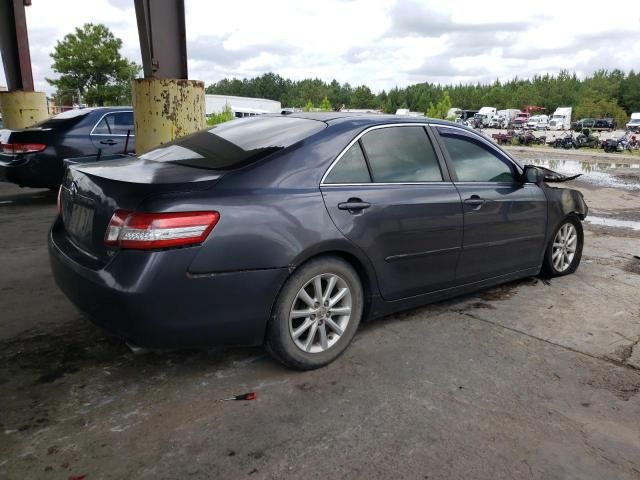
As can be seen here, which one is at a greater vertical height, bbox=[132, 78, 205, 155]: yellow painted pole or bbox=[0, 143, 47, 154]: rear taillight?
bbox=[132, 78, 205, 155]: yellow painted pole

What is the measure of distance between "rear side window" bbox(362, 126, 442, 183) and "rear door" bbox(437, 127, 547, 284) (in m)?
0.20

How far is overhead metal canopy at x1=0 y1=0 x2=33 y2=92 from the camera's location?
13.0m

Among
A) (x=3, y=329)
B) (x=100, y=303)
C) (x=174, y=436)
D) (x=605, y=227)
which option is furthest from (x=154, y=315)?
(x=605, y=227)

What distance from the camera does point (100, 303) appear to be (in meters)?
2.74

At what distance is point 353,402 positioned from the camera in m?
2.85

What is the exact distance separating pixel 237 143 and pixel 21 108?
11.7 meters

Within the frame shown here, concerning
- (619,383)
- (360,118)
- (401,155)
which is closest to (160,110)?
(360,118)

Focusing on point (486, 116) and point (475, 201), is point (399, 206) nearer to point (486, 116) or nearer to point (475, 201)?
point (475, 201)

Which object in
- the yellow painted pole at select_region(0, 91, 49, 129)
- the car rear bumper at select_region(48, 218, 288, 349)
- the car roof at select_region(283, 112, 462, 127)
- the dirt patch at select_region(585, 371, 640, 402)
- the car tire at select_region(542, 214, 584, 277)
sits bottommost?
the dirt patch at select_region(585, 371, 640, 402)

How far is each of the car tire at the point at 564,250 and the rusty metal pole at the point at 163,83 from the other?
408 centimetres

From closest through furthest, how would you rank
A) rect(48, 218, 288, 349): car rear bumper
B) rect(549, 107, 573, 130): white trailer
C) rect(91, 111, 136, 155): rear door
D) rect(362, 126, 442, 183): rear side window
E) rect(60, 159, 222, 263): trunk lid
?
rect(48, 218, 288, 349): car rear bumper < rect(60, 159, 222, 263): trunk lid < rect(362, 126, 442, 183): rear side window < rect(91, 111, 136, 155): rear door < rect(549, 107, 573, 130): white trailer

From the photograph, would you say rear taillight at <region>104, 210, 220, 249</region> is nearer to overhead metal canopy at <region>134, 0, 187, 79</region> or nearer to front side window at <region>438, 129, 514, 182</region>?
front side window at <region>438, 129, 514, 182</region>

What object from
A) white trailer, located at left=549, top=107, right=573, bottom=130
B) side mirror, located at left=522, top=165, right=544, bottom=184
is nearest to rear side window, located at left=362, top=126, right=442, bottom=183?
side mirror, located at left=522, top=165, right=544, bottom=184

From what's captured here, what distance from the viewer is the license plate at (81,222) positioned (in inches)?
116
